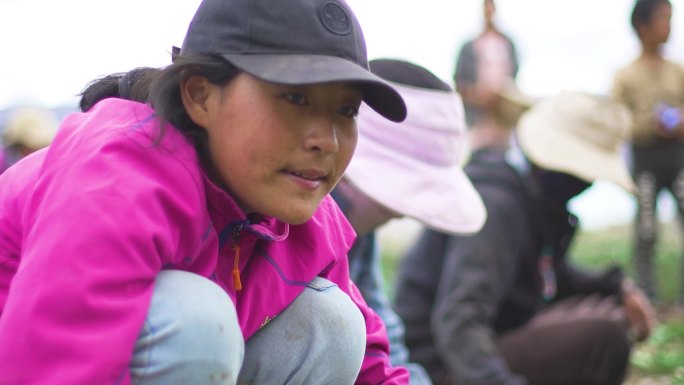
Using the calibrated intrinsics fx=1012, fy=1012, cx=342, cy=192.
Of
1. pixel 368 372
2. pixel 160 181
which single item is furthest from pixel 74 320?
pixel 368 372

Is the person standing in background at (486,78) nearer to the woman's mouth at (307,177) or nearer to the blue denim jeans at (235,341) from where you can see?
the blue denim jeans at (235,341)

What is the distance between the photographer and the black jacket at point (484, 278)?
282cm

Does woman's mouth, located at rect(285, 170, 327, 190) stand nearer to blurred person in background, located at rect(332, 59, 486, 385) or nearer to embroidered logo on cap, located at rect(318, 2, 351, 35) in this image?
embroidered logo on cap, located at rect(318, 2, 351, 35)

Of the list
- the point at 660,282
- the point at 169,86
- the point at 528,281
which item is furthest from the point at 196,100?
the point at 660,282

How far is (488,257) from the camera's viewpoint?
9.46ft

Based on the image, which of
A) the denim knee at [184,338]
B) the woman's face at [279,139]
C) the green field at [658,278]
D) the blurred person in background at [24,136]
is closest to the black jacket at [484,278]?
the green field at [658,278]

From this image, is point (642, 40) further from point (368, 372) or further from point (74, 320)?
point (74, 320)

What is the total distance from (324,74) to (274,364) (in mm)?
538

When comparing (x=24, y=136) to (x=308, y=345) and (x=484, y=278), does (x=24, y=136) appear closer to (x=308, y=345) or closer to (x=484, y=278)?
(x=484, y=278)

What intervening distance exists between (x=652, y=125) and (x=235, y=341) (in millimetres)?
4311

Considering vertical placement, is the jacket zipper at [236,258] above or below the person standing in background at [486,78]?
above

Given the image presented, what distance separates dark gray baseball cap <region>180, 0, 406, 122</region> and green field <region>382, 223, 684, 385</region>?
2145mm

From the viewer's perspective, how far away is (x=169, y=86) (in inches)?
62.4

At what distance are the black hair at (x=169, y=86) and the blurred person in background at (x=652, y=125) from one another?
4.06m
